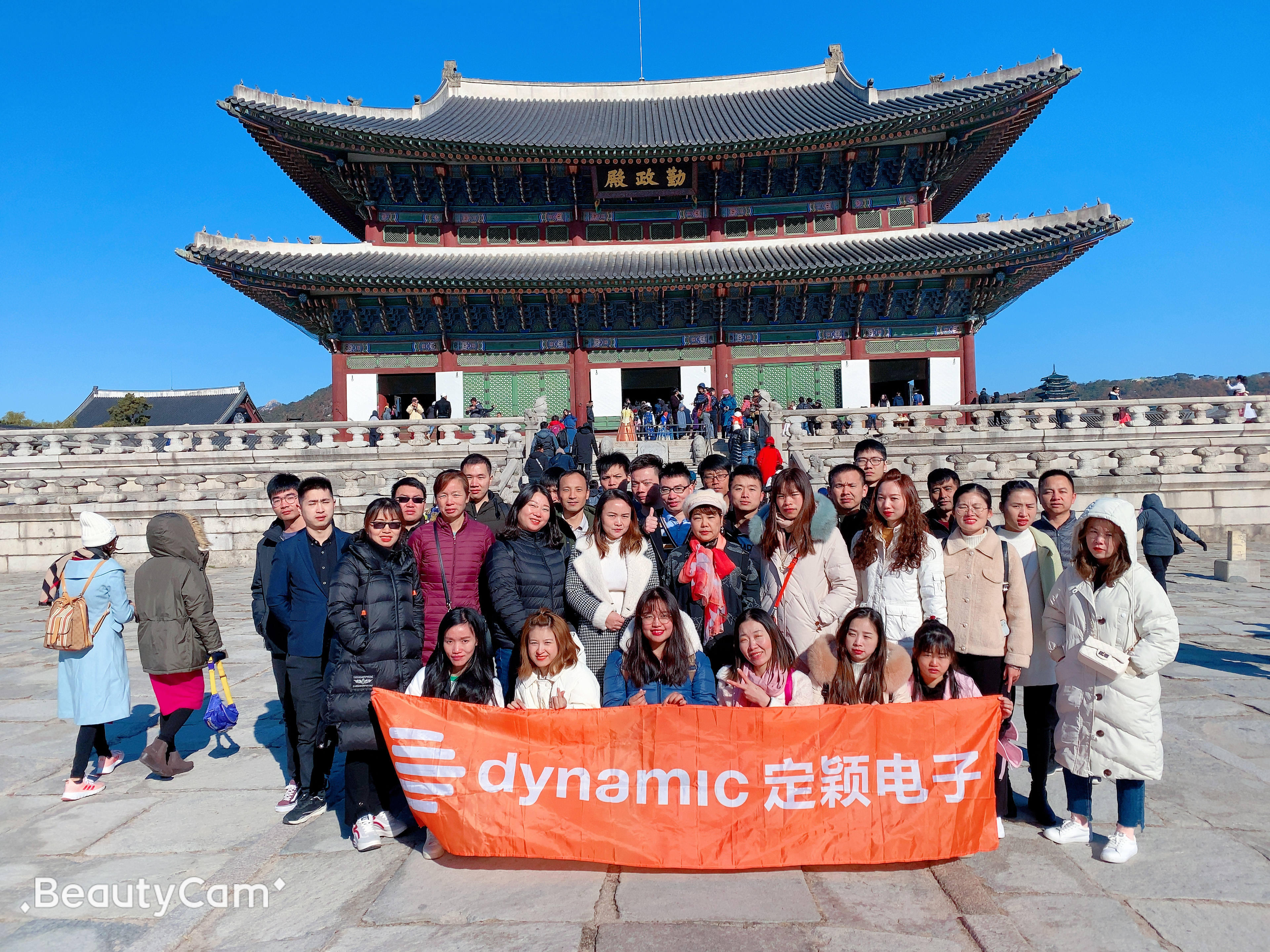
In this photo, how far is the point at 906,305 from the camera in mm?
19250

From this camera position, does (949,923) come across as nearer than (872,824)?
Yes

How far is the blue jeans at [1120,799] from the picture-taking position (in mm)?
3477

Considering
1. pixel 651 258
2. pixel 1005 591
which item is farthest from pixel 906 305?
pixel 1005 591

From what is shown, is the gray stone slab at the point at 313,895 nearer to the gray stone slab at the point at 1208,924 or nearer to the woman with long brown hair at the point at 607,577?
the woman with long brown hair at the point at 607,577

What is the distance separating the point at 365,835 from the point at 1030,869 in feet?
10.8

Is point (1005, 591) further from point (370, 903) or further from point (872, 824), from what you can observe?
point (370, 903)

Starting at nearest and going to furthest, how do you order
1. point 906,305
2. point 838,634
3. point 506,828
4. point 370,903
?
point 370,903 → point 506,828 → point 838,634 → point 906,305

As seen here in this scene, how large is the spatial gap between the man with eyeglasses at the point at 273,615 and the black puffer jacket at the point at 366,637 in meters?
0.68

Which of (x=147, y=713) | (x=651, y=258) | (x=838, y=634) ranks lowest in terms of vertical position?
(x=147, y=713)

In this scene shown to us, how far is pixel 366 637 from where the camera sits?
3.80m

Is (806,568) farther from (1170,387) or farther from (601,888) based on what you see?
(1170,387)

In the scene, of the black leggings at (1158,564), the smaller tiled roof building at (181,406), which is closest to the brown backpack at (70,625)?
the black leggings at (1158,564)

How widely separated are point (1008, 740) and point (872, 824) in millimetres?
877

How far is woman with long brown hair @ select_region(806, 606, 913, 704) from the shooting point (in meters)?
3.70
